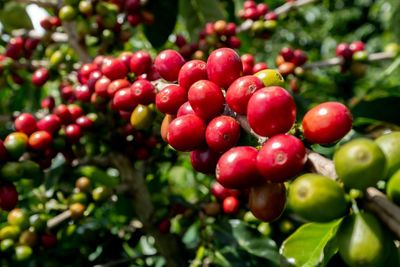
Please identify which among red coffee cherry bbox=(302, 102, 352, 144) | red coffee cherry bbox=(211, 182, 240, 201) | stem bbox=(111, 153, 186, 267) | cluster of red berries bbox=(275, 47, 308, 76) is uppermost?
red coffee cherry bbox=(302, 102, 352, 144)

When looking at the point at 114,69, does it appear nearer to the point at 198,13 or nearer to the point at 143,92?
the point at 143,92

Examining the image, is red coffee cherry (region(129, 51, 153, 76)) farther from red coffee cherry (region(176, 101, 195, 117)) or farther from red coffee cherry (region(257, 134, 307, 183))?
red coffee cherry (region(257, 134, 307, 183))

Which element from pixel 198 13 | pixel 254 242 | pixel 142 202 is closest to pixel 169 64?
pixel 254 242

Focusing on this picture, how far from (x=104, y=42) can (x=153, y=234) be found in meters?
1.61

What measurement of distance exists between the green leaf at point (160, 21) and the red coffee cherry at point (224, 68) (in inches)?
104

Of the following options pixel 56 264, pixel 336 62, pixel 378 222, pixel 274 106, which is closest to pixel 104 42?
pixel 56 264

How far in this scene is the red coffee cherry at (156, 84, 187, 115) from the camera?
1.57m

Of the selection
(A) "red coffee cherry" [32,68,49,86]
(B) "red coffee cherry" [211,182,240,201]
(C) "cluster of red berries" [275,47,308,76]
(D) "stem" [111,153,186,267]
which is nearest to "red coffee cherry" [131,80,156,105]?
(B) "red coffee cherry" [211,182,240,201]

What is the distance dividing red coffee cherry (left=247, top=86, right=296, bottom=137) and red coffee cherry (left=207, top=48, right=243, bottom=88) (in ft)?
0.87

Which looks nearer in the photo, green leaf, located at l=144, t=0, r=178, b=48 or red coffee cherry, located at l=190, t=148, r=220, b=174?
red coffee cherry, located at l=190, t=148, r=220, b=174

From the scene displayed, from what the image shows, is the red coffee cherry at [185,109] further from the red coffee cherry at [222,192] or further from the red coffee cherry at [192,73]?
the red coffee cherry at [222,192]

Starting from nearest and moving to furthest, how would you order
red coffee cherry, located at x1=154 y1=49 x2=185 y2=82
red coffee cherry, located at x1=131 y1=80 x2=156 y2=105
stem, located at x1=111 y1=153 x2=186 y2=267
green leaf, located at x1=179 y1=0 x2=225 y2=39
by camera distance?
red coffee cherry, located at x1=154 y1=49 x2=185 y2=82, red coffee cherry, located at x1=131 y1=80 x2=156 y2=105, stem, located at x1=111 y1=153 x2=186 y2=267, green leaf, located at x1=179 y1=0 x2=225 y2=39

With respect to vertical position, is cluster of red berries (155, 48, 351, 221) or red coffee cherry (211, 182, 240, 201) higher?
cluster of red berries (155, 48, 351, 221)

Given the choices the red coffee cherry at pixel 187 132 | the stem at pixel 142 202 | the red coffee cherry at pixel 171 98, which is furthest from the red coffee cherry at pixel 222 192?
the red coffee cherry at pixel 187 132
